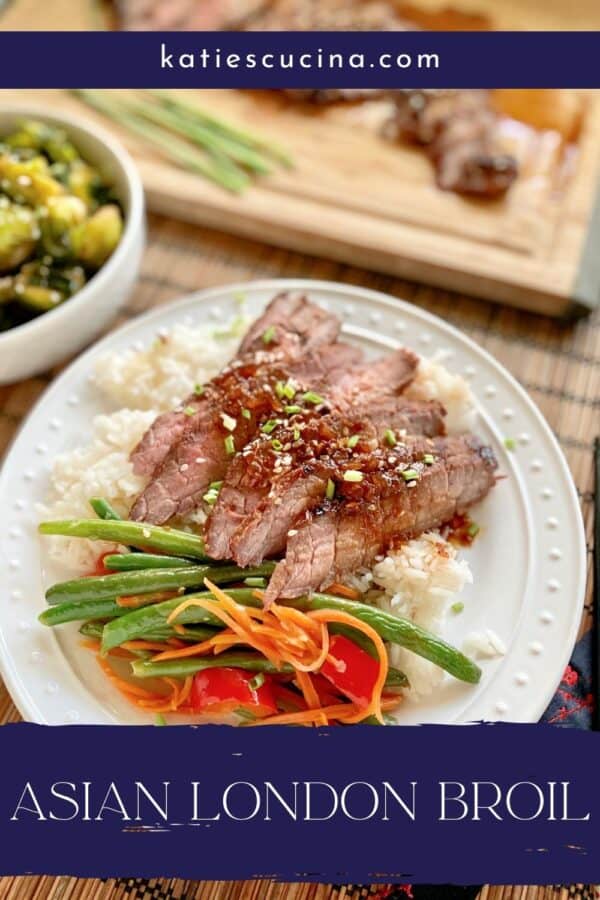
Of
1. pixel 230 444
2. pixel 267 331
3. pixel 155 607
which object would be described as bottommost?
pixel 155 607

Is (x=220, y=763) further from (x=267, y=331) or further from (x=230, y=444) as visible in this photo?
(x=267, y=331)

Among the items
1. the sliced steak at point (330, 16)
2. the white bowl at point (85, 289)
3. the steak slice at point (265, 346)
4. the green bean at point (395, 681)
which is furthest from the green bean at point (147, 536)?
the sliced steak at point (330, 16)

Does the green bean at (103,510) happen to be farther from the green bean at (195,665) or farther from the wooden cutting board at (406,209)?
the wooden cutting board at (406,209)

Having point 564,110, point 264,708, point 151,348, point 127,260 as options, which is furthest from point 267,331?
point 564,110

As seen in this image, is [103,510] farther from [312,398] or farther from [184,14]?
[184,14]

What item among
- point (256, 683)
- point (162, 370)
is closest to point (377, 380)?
point (162, 370)

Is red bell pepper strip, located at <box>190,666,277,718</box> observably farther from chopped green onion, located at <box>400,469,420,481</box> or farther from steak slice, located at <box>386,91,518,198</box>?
steak slice, located at <box>386,91,518,198</box>
